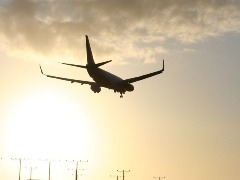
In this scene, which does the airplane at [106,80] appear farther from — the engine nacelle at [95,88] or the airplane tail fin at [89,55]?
the airplane tail fin at [89,55]

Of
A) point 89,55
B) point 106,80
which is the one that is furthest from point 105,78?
point 89,55

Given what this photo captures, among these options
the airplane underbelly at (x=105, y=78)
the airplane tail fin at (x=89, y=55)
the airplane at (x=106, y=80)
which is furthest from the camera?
the airplane tail fin at (x=89, y=55)

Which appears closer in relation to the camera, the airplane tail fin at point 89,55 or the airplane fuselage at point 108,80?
the airplane fuselage at point 108,80

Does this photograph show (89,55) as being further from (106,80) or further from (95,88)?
(95,88)

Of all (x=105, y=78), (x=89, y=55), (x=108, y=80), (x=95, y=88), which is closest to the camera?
(x=95, y=88)

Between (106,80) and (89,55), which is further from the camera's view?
(89,55)

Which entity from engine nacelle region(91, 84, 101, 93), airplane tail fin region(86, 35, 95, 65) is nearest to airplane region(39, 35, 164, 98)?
engine nacelle region(91, 84, 101, 93)

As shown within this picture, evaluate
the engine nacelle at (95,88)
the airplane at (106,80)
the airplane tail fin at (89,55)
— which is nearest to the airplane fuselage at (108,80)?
the airplane at (106,80)

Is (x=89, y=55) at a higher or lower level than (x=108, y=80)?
higher

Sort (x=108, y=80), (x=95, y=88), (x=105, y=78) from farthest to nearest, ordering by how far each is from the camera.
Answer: (x=105, y=78)
(x=108, y=80)
(x=95, y=88)

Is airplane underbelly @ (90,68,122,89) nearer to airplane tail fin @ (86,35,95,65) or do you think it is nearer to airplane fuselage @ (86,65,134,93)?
airplane fuselage @ (86,65,134,93)

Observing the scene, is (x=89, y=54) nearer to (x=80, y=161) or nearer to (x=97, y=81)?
Result: (x=97, y=81)

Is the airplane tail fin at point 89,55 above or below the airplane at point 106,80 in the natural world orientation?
above

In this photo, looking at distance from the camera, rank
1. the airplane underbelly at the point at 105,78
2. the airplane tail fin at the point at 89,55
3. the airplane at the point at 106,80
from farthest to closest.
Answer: the airplane tail fin at the point at 89,55, the airplane underbelly at the point at 105,78, the airplane at the point at 106,80
